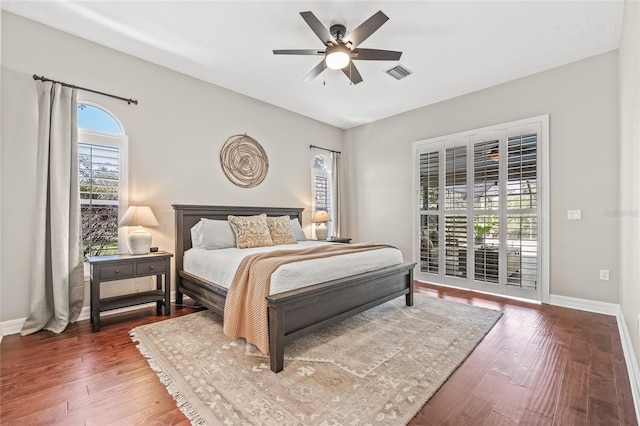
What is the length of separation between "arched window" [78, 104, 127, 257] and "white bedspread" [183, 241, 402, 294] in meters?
0.90

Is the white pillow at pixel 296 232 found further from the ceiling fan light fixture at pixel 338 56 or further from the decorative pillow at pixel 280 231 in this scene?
the ceiling fan light fixture at pixel 338 56

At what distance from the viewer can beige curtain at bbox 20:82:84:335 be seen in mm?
2844

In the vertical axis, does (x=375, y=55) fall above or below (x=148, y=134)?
above

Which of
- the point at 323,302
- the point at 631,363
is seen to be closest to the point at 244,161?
the point at 323,302

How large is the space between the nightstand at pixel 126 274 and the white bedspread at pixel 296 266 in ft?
1.20

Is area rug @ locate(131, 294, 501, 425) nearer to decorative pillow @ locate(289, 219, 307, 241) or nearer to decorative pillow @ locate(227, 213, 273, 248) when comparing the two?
decorative pillow @ locate(227, 213, 273, 248)

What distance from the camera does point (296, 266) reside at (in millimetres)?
2424

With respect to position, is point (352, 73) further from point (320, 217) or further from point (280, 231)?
point (320, 217)

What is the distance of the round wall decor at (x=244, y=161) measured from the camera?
4453 mm

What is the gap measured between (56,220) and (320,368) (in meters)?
2.93

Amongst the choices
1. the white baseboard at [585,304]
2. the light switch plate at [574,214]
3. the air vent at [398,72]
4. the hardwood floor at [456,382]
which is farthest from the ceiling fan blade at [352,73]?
the white baseboard at [585,304]

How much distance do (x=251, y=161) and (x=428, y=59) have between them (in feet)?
9.50

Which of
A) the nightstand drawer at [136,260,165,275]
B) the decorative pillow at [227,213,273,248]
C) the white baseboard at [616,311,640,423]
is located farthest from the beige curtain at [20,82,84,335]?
the white baseboard at [616,311,640,423]

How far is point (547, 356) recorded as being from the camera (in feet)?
7.89
